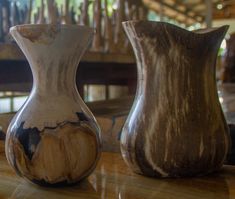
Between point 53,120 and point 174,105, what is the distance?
0.12 metres

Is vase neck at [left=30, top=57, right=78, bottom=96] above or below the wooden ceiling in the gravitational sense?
below

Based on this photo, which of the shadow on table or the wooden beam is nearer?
the shadow on table

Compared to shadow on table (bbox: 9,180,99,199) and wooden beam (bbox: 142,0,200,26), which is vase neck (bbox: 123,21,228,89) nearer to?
shadow on table (bbox: 9,180,99,199)

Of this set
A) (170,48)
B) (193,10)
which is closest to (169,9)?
(193,10)

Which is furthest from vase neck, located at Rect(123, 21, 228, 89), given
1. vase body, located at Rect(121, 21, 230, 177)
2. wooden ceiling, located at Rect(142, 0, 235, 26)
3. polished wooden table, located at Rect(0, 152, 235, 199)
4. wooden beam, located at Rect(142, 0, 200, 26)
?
wooden ceiling, located at Rect(142, 0, 235, 26)

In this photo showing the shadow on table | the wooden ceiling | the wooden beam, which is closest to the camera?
the shadow on table

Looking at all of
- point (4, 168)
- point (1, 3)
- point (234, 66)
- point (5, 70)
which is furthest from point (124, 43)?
point (4, 168)

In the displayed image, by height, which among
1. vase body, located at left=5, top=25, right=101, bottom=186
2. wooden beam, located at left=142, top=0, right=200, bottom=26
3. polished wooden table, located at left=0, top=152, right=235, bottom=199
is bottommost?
polished wooden table, located at left=0, top=152, right=235, bottom=199

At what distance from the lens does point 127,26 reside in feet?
1.35

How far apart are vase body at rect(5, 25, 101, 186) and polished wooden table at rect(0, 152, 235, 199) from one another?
0.01 m

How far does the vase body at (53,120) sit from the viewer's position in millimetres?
378

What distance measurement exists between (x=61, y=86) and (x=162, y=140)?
0.38 feet

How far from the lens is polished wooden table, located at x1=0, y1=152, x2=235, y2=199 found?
37 centimetres

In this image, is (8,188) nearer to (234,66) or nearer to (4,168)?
(4,168)
